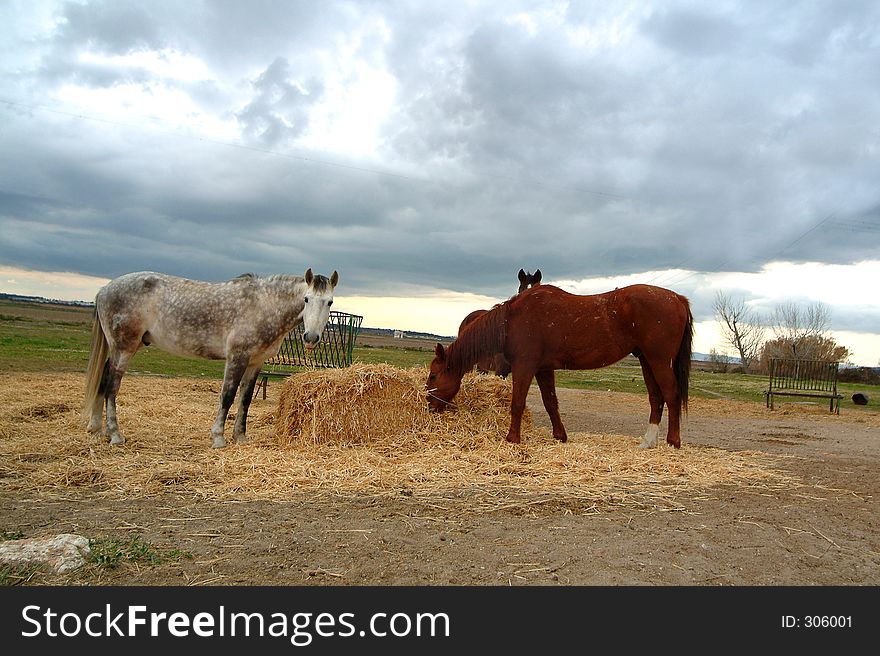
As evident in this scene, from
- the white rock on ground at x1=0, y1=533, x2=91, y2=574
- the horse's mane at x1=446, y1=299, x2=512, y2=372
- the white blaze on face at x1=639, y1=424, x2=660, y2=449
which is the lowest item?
the white rock on ground at x1=0, y1=533, x2=91, y2=574

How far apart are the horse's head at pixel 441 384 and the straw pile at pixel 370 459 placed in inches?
7.2

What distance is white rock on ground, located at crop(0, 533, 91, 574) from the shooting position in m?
2.85

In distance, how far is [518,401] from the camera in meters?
6.80

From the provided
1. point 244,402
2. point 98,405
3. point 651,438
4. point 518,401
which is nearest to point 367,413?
point 244,402

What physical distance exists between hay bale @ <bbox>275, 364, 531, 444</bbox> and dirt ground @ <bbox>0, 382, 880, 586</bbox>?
2067 mm

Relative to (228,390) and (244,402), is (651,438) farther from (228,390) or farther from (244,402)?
(228,390)

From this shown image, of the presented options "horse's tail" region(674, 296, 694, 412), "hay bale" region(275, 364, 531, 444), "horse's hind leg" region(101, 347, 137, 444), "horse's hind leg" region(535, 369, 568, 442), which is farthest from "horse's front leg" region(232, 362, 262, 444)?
"horse's tail" region(674, 296, 694, 412)

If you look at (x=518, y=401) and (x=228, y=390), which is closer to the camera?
(x=228, y=390)

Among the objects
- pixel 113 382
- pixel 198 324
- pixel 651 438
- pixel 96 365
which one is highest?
pixel 198 324

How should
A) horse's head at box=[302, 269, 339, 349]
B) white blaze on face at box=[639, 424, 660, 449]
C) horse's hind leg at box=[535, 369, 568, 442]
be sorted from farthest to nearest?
horse's hind leg at box=[535, 369, 568, 442] < white blaze on face at box=[639, 424, 660, 449] < horse's head at box=[302, 269, 339, 349]

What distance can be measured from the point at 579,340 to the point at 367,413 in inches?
104

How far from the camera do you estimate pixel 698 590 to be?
2.82 meters

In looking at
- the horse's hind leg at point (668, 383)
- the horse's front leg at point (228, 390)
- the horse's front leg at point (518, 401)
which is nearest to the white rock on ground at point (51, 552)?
the horse's front leg at point (228, 390)

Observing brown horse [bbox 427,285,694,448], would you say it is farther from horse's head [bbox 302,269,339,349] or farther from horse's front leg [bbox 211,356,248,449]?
horse's front leg [bbox 211,356,248,449]
